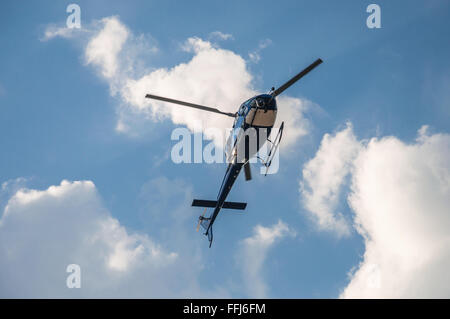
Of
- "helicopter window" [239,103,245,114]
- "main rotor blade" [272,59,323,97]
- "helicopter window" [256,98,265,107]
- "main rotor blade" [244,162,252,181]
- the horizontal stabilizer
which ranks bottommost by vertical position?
the horizontal stabilizer

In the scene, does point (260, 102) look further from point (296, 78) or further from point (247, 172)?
point (247, 172)

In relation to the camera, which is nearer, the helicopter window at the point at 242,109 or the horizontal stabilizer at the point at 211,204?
the helicopter window at the point at 242,109

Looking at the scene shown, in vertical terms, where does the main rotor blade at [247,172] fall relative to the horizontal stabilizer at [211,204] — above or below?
above

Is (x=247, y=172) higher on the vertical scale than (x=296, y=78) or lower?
lower

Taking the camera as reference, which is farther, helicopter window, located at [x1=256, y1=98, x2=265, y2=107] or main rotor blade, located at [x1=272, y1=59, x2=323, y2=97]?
helicopter window, located at [x1=256, y1=98, x2=265, y2=107]

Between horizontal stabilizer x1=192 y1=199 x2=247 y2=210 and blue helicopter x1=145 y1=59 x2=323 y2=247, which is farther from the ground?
blue helicopter x1=145 y1=59 x2=323 y2=247

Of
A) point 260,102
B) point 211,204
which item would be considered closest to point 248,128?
point 260,102

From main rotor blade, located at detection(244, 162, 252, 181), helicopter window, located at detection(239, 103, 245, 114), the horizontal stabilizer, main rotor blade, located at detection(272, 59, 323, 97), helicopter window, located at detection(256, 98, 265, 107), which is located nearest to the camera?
main rotor blade, located at detection(272, 59, 323, 97)

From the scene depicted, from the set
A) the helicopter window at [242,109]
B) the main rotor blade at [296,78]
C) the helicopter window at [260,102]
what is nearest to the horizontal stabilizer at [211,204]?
the helicopter window at [242,109]

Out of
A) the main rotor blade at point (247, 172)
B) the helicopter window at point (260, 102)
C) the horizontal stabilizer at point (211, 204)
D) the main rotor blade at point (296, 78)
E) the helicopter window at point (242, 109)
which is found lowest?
the horizontal stabilizer at point (211, 204)

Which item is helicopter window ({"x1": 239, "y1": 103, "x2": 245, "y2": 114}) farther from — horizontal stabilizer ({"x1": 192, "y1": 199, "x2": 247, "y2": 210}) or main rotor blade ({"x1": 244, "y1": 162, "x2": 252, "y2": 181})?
horizontal stabilizer ({"x1": 192, "y1": 199, "x2": 247, "y2": 210})

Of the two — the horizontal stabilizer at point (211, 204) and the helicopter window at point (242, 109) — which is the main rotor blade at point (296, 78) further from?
the horizontal stabilizer at point (211, 204)

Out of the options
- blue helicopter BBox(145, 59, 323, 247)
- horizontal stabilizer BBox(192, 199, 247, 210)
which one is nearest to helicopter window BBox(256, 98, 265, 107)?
blue helicopter BBox(145, 59, 323, 247)
